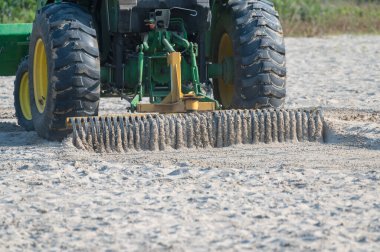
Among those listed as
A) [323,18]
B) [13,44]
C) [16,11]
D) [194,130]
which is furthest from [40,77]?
[323,18]

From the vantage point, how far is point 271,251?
596 cm

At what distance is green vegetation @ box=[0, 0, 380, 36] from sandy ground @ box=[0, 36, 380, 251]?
14.3 m

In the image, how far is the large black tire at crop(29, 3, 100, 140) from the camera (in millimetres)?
9734

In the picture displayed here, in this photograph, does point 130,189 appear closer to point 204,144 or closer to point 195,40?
point 204,144

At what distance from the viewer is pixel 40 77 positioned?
1080cm

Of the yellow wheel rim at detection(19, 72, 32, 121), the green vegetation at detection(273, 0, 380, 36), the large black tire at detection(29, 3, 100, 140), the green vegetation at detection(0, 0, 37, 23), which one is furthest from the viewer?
the green vegetation at detection(273, 0, 380, 36)

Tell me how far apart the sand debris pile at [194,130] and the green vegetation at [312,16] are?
1500 cm

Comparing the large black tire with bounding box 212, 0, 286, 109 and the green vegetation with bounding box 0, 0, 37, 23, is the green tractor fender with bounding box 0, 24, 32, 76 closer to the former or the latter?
the large black tire with bounding box 212, 0, 286, 109

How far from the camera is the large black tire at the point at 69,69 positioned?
9.73m

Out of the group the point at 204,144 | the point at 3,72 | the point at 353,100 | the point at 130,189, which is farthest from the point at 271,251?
the point at 353,100

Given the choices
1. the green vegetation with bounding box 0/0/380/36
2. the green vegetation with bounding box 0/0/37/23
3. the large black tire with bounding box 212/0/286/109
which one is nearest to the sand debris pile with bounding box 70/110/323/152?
the large black tire with bounding box 212/0/286/109

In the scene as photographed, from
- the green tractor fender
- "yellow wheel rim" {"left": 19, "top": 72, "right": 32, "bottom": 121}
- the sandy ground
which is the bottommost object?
the sandy ground

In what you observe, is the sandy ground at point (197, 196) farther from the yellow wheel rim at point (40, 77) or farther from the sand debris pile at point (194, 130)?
the yellow wheel rim at point (40, 77)

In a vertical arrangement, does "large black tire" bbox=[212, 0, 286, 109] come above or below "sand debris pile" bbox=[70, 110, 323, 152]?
above
